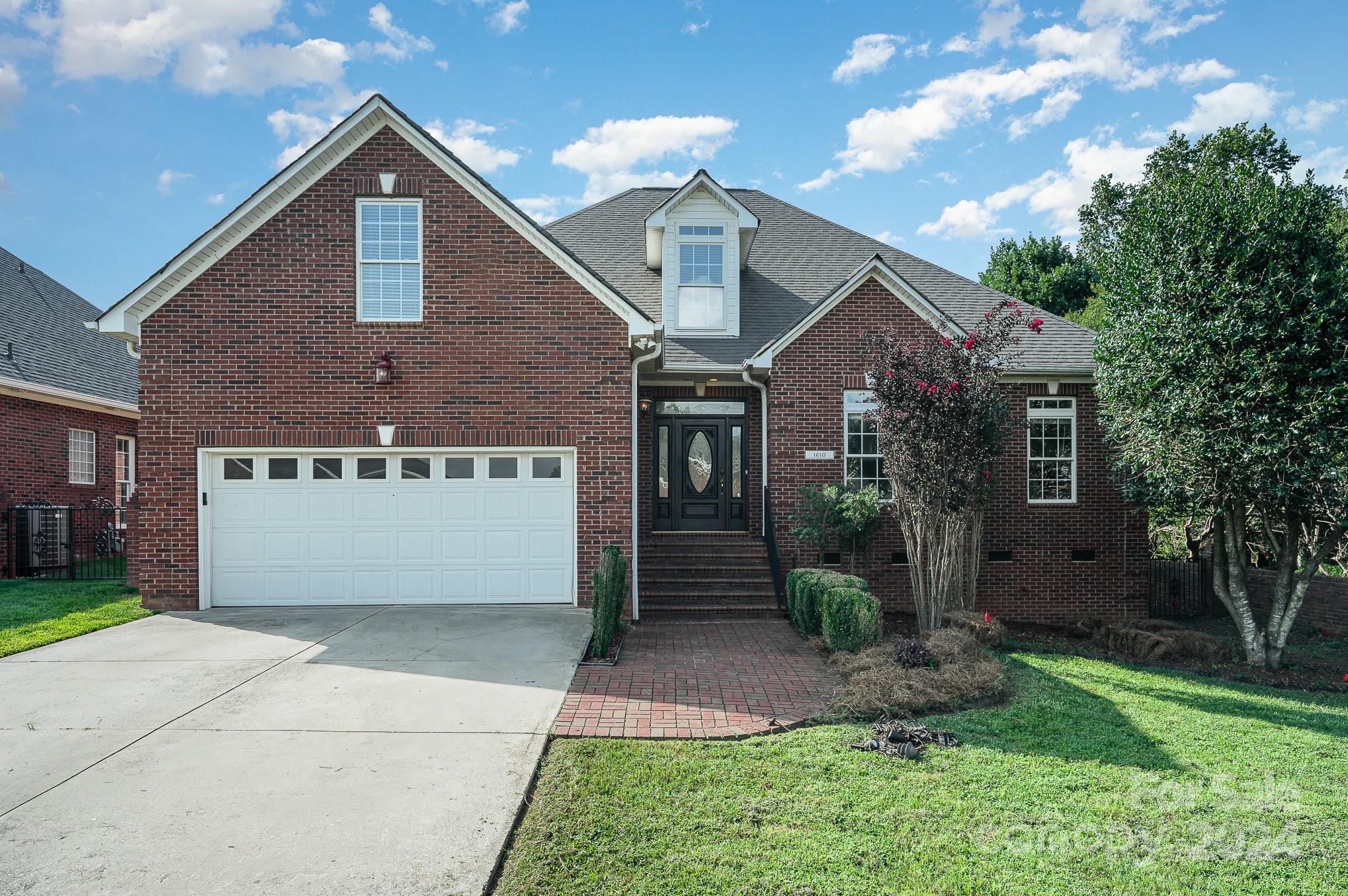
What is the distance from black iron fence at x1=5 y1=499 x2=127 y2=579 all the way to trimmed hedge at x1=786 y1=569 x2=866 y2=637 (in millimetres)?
12242

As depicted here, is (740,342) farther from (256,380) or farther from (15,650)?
(15,650)

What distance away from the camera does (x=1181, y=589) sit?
12891 mm

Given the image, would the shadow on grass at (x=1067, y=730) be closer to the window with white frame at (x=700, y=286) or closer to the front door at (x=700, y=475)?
the front door at (x=700, y=475)

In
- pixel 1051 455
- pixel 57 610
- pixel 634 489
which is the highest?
pixel 1051 455

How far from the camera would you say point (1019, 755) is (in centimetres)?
518

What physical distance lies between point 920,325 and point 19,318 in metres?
18.4

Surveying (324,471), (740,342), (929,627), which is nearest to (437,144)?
(324,471)

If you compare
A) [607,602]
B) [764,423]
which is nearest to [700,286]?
[764,423]

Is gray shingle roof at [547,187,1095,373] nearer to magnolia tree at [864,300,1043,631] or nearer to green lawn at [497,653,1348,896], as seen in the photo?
magnolia tree at [864,300,1043,631]

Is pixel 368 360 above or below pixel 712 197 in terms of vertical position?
below

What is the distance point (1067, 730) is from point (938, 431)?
3685 millimetres

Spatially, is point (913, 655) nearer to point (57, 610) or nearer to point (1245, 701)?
point (1245, 701)

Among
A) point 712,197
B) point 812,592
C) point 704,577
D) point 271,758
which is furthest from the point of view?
point 712,197

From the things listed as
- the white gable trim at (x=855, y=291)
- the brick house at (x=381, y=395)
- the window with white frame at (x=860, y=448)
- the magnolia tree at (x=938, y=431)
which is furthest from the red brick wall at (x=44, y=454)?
the magnolia tree at (x=938, y=431)
